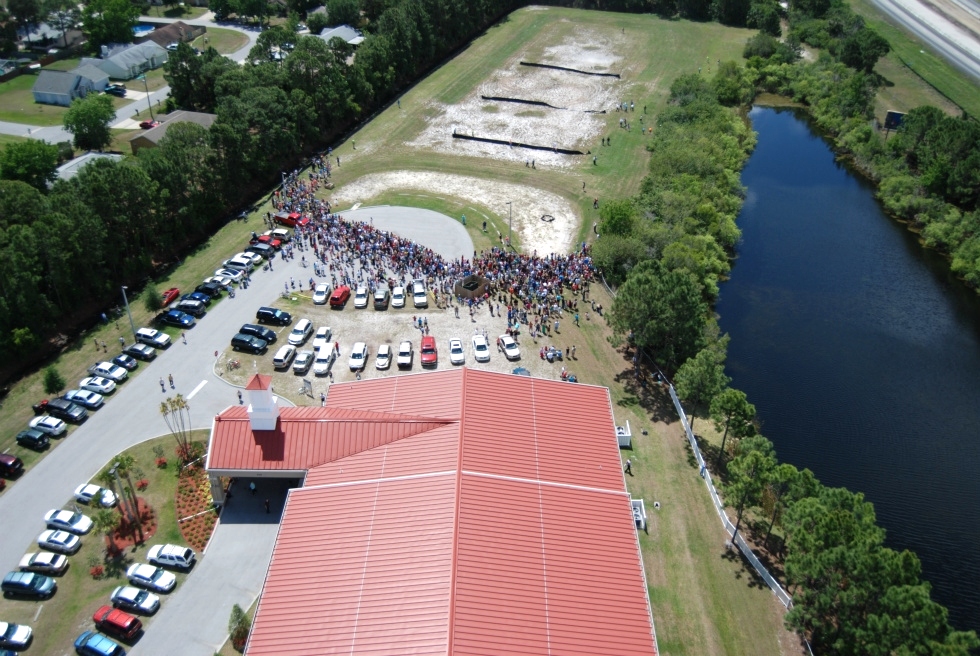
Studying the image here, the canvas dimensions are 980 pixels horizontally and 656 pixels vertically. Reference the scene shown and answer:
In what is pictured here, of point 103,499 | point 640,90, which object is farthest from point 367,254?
point 640,90

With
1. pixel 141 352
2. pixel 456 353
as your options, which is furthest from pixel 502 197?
pixel 141 352

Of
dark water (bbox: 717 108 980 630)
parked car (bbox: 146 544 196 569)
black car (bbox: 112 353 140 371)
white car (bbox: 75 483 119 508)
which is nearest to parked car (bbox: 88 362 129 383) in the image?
black car (bbox: 112 353 140 371)

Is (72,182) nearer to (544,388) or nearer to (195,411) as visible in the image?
(195,411)

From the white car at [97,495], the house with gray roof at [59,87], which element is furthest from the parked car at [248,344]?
the house with gray roof at [59,87]

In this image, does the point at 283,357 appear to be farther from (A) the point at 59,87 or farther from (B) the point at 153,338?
(A) the point at 59,87

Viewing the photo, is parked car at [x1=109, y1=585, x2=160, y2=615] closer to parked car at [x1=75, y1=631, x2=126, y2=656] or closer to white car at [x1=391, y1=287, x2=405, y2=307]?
parked car at [x1=75, y1=631, x2=126, y2=656]

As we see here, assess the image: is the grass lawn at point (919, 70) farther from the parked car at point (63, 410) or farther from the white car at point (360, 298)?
the parked car at point (63, 410)
